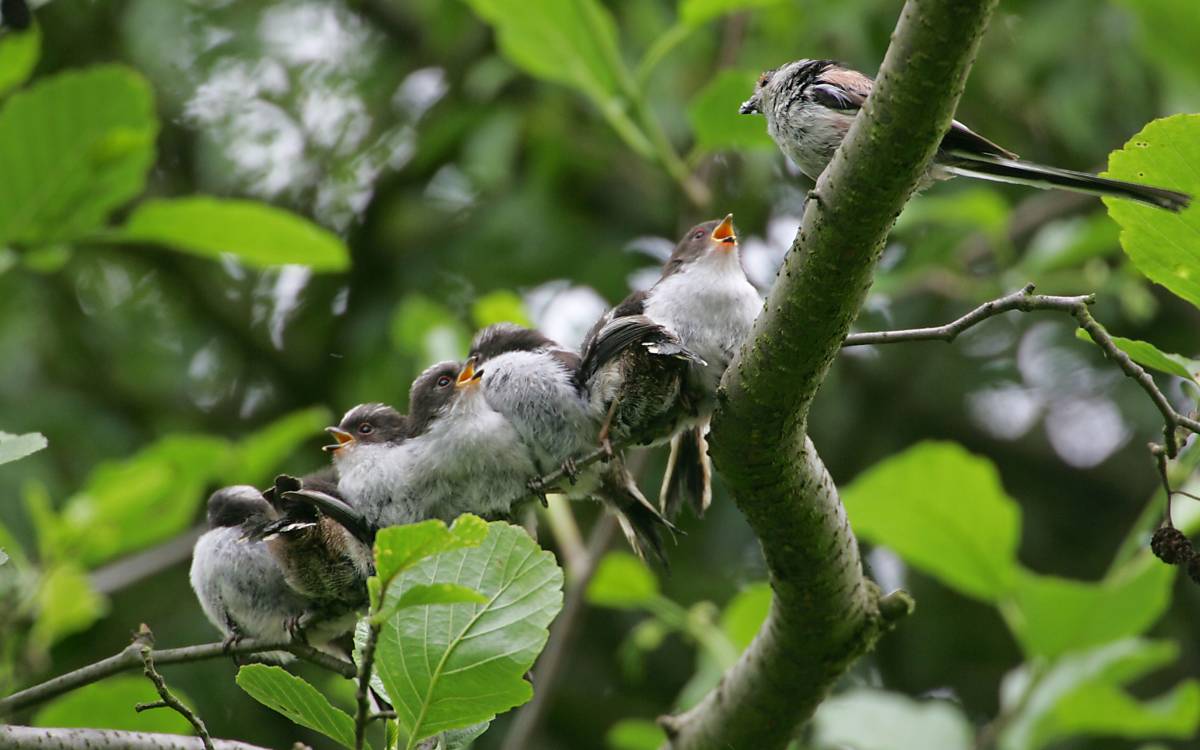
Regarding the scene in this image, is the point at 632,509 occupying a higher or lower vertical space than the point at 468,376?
lower

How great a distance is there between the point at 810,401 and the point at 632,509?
97 centimetres

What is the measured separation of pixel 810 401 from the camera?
256cm

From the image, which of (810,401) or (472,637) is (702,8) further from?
(472,637)

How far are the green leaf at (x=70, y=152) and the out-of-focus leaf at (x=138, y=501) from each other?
30.3 inches

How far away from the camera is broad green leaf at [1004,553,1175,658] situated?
387cm

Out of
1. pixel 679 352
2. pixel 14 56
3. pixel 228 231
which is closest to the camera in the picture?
pixel 679 352

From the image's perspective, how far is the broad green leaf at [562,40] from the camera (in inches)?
153

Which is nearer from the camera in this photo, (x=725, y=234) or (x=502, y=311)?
(x=725, y=234)

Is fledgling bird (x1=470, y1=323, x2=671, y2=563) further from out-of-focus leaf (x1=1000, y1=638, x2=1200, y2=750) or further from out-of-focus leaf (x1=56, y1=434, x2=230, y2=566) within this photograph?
out-of-focus leaf (x1=1000, y1=638, x2=1200, y2=750)

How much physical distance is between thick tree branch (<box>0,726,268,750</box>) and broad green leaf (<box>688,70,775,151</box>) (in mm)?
2344

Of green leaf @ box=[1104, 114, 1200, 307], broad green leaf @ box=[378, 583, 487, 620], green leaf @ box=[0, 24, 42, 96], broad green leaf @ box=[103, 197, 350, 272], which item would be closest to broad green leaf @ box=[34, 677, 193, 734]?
broad green leaf @ box=[103, 197, 350, 272]

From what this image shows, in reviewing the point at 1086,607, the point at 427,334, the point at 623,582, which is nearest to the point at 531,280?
the point at 427,334

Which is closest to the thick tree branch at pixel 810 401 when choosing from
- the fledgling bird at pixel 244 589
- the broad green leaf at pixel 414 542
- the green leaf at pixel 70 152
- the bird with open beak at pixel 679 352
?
the bird with open beak at pixel 679 352

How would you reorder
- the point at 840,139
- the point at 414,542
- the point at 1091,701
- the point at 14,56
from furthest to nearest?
the point at 1091,701 < the point at 14,56 < the point at 840,139 < the point at 414,542
